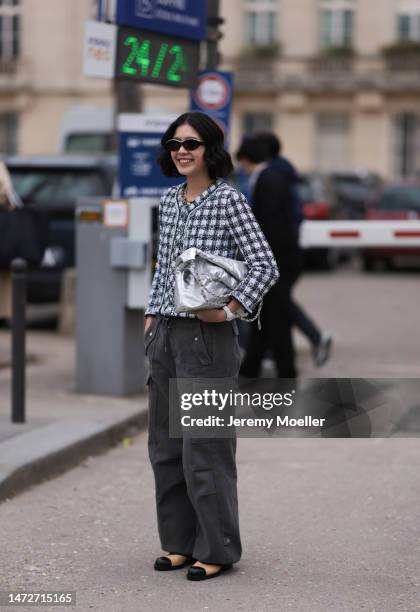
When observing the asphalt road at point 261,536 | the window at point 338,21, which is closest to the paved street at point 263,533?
the asphalt road at point 261,536

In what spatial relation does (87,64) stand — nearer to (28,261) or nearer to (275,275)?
(28,261)

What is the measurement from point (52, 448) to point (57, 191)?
6.63m

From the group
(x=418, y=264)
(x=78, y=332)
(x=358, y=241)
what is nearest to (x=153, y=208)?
(x=78, y=332)

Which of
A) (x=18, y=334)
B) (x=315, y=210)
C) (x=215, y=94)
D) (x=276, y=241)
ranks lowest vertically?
(x=315, y=210)

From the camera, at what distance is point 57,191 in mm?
13664

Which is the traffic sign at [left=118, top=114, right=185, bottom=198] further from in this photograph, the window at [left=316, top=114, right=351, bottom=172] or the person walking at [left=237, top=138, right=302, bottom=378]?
the window at [left=316, top=114, right=351, bottom=172]

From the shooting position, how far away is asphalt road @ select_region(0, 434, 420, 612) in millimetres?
5031

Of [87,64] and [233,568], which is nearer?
[233,568]

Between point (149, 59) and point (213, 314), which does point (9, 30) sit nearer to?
point (149, 59)

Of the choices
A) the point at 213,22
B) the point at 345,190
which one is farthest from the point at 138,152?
the point at 345,190

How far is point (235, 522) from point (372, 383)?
792 mm

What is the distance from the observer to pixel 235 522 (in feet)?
16.9

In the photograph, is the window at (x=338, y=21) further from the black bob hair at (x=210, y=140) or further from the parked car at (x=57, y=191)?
the black bob hair at (x=210, y=140)

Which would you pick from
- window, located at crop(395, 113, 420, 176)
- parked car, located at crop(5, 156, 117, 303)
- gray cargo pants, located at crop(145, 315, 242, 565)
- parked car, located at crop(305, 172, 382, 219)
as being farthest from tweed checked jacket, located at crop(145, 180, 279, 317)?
window, located at crop(395, 113, 420, 176)
